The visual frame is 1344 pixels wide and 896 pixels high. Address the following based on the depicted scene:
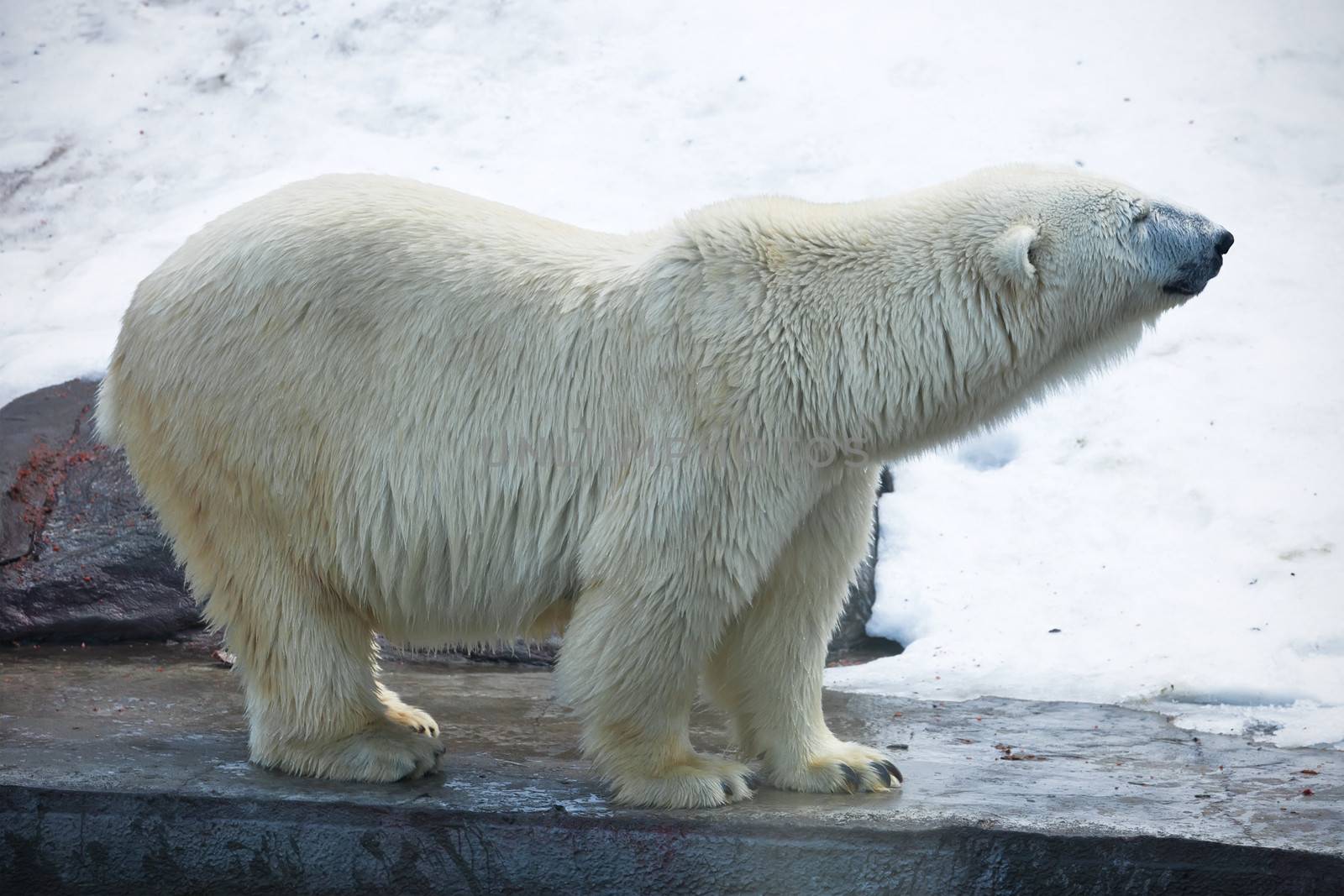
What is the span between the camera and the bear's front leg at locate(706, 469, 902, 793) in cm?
360

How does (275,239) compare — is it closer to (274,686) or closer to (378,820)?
(274,686)

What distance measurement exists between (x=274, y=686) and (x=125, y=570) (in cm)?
217

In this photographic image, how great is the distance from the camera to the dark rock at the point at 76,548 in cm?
536

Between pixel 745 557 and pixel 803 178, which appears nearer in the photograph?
pixel 745 557

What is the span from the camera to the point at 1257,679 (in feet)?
Answer: 15.8

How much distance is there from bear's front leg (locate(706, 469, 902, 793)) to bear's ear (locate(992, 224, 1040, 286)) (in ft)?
2.08

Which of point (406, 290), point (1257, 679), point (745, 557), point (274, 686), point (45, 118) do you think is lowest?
point (1257, 679)

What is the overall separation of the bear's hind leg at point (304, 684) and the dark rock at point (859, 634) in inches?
93.3

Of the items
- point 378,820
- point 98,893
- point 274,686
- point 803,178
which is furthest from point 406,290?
point 803,178

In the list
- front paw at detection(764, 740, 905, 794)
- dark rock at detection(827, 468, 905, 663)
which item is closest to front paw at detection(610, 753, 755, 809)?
front paw at detection(764, 740, 905, 794)

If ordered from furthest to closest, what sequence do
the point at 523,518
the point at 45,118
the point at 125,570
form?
the point at 45,118 → the point at 125,570 → the point at 523,518

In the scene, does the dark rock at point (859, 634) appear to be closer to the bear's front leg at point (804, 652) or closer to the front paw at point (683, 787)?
the bear's front leg at point (804, 652)

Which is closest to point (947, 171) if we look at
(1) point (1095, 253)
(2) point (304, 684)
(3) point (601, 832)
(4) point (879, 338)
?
(1) point (1095, 253)

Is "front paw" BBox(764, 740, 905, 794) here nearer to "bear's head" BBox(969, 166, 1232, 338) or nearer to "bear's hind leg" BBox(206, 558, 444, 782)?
"bear's hind leg" BBox(206, 558, 444, 782)
